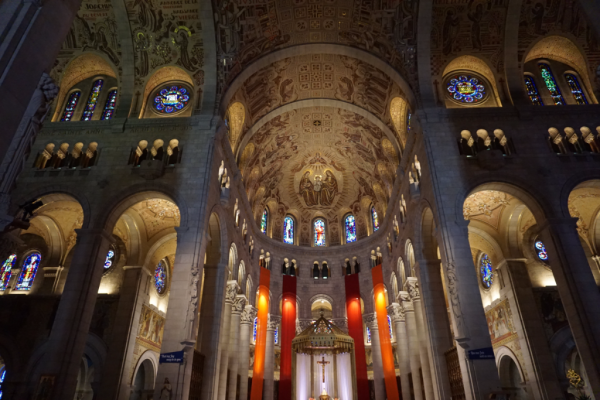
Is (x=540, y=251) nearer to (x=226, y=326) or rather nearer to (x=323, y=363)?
(x=323, y=363)

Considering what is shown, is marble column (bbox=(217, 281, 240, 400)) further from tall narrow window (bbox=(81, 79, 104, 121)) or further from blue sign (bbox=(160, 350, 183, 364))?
tall narrow window (bbox=(81, 79, 104, 121))

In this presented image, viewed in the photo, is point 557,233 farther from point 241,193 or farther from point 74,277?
point 74,277

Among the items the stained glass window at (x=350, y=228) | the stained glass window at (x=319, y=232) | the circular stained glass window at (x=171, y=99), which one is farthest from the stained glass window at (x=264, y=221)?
the circular stained glass window at (x=171, y=99)

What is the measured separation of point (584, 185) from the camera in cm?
1478

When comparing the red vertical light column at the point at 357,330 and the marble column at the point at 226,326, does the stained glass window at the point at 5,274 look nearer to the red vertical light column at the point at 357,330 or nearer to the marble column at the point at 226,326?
the marble column at the point at 226,326

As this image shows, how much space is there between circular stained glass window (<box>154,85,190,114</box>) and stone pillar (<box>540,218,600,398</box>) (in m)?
16.6

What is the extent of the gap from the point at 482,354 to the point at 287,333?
15808 millimetres

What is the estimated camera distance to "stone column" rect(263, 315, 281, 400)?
2381 cm

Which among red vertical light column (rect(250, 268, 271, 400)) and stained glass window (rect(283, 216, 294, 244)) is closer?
red vertical light column (rect(250, 268, 271, 400))

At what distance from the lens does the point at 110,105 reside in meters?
18.9

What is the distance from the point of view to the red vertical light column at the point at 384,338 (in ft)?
71.9

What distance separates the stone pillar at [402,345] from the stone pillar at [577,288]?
1038 centimetres

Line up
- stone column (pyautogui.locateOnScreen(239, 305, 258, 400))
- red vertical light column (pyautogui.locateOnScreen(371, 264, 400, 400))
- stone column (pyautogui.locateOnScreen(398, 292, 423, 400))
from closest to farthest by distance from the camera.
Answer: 1. stone column (pyautogui.locateOnScreen(398, 292, 423, 400))
2. stone column (pyautogui.locateOnScreen(239, 305, 258, 400))
3. red vertical light column (pyautogui.locateOnScreen(371, 264, 400, 400))

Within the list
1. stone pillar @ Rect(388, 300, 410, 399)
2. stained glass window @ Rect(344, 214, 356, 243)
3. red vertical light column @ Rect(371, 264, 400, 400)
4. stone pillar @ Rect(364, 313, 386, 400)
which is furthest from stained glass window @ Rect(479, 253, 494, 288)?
stained glass window @ Rect(344, 214, 356, 243)
